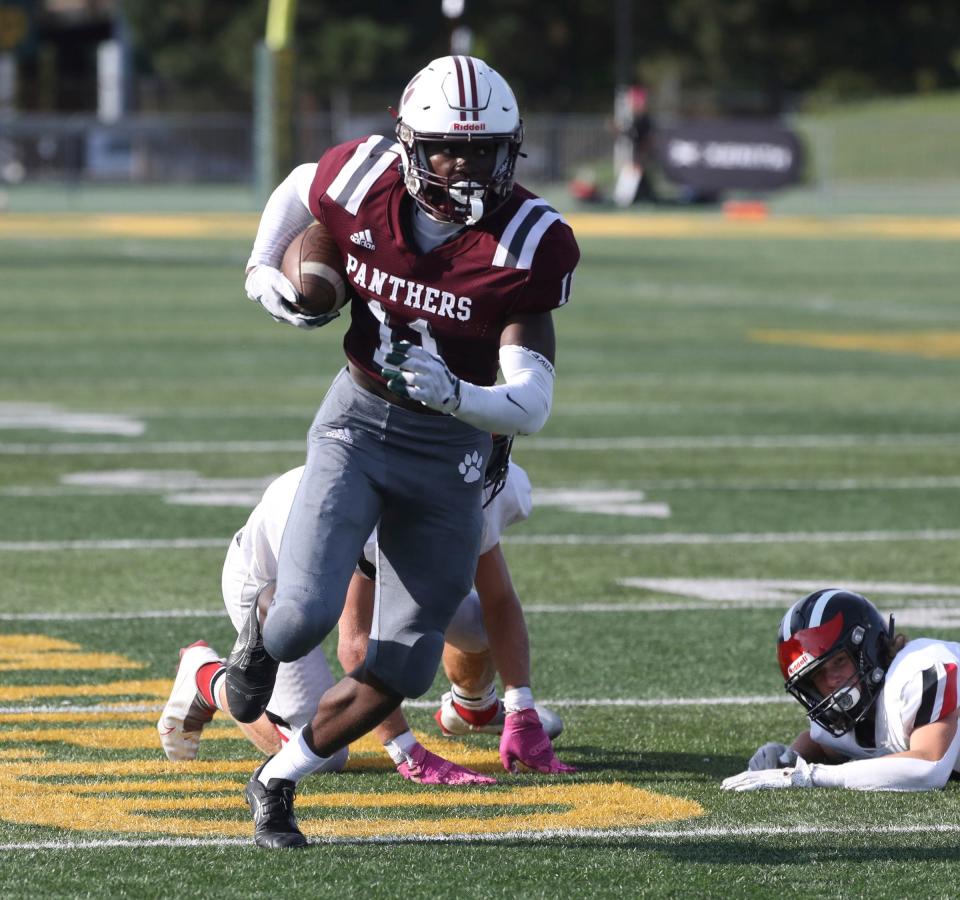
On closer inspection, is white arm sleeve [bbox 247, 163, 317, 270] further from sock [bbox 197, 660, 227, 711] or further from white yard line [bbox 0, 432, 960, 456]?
white yard line [bbox 0, 432, 960, 456]

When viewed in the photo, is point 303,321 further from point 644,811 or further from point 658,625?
point 658,625

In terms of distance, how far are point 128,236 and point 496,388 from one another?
27.8m

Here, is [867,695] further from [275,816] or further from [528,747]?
[275,816]

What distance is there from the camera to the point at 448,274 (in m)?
5.16

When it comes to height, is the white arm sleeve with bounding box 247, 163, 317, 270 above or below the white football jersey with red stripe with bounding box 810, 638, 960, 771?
above

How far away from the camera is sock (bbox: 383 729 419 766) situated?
574 centimetres

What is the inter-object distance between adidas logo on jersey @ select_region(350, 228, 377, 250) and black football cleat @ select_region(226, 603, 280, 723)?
93cm

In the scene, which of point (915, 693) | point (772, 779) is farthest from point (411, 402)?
point (915, 693)

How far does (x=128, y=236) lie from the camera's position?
32000 mm

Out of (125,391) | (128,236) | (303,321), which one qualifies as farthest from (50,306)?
(303,321)

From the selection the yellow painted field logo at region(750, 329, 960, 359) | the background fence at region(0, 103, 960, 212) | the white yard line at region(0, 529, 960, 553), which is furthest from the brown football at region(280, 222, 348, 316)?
the background fence at region(0, 103, 960, 212)

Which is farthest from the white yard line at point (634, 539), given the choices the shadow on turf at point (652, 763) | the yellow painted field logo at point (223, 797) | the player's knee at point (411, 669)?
the player's knee at point (411, 669)

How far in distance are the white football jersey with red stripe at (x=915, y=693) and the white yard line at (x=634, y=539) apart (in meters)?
3.84

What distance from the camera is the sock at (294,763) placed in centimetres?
508
